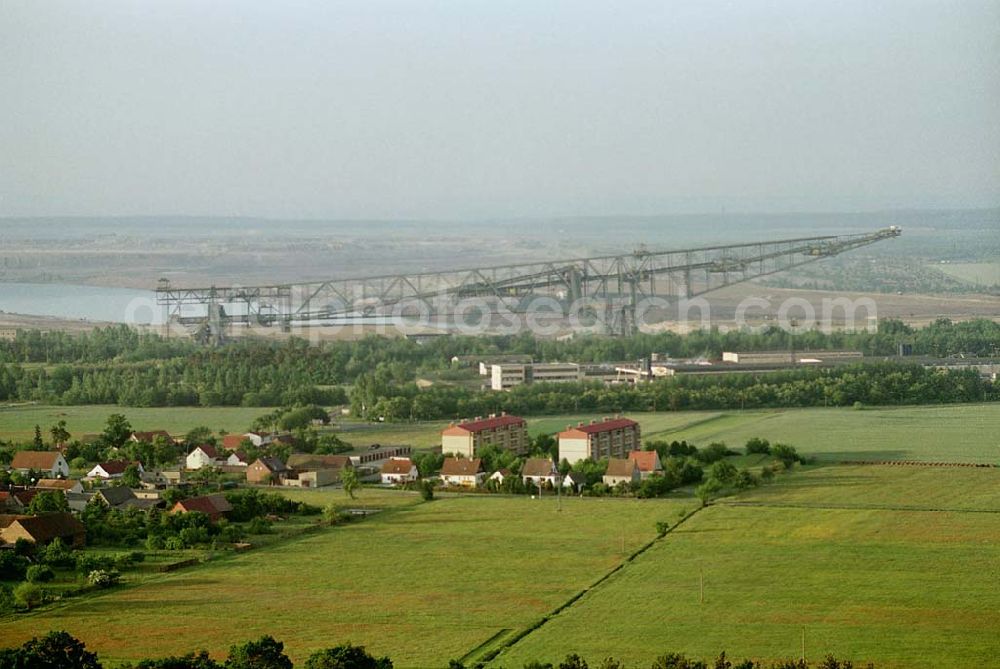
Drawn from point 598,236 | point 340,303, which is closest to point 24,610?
point 340,303

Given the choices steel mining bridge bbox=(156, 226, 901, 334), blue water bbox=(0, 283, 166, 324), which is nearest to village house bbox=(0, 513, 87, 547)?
steel mining bridge bbox=(156, 226, 901, 334)

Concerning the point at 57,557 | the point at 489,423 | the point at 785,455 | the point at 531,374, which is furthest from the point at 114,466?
the point at 531,374

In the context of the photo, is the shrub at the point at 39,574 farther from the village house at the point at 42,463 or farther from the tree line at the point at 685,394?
the tree line at the point at 685,394

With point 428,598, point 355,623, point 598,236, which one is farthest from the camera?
point 598,236

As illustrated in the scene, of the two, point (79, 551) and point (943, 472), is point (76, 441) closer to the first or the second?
point (79, 551)

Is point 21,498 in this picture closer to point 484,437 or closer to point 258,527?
point 258,527

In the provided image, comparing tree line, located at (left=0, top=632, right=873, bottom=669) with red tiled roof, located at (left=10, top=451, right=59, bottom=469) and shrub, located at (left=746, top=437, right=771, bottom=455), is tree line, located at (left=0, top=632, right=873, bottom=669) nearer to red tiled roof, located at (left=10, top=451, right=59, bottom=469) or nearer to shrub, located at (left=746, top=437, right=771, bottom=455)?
red tiled roof, located at (left=10, top=451, right=59, bottom=469)
